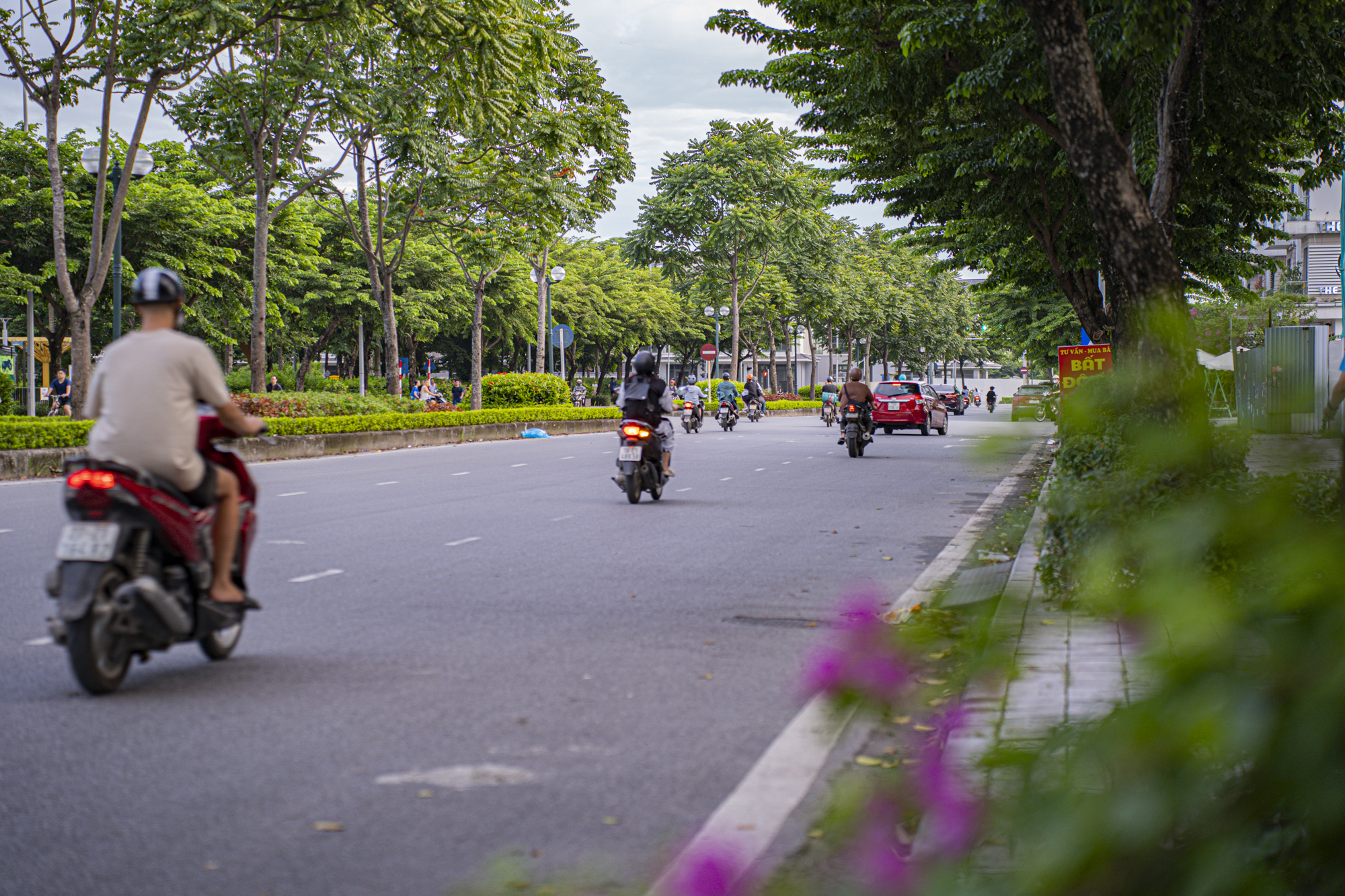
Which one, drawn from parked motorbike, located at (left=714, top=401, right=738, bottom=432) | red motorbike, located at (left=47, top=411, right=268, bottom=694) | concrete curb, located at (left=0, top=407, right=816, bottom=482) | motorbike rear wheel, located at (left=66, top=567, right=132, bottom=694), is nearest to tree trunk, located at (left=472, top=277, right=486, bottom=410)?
concrete curb, located at (left=0, top=407, right=816, bottom=482)

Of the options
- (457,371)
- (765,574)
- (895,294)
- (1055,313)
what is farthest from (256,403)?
(895,294)

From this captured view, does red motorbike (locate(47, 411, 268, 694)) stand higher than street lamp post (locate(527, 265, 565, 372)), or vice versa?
street lamp post (locate(527, 265, 565, 372))

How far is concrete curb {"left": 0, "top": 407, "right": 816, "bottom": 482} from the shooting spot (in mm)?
18688

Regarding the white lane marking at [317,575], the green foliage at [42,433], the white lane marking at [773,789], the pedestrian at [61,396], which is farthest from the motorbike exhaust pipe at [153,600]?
the pedestrian at [61,396]

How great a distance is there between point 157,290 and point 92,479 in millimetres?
827

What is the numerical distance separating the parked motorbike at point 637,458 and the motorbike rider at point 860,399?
9728mm

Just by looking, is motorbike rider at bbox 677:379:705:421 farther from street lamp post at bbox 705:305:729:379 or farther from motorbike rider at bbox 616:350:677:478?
motorbike rider at bbox 616:350:677:478

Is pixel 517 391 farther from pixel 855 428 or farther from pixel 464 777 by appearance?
pixel 464 777

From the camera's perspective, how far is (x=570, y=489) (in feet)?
54.4

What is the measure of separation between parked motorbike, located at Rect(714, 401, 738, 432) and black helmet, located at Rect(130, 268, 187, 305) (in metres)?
31.5

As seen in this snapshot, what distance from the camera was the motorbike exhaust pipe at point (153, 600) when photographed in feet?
17.7

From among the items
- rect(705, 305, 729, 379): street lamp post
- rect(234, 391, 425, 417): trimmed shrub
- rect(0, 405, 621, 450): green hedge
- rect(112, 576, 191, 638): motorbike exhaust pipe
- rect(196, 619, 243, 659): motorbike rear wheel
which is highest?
rect(705, 305, 729, 379): street lamp post

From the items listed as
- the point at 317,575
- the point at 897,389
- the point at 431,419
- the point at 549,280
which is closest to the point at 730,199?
the point at 549,280

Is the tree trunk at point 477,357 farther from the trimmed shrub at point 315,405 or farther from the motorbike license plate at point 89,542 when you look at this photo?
the motorbike license plate at point 89,542
